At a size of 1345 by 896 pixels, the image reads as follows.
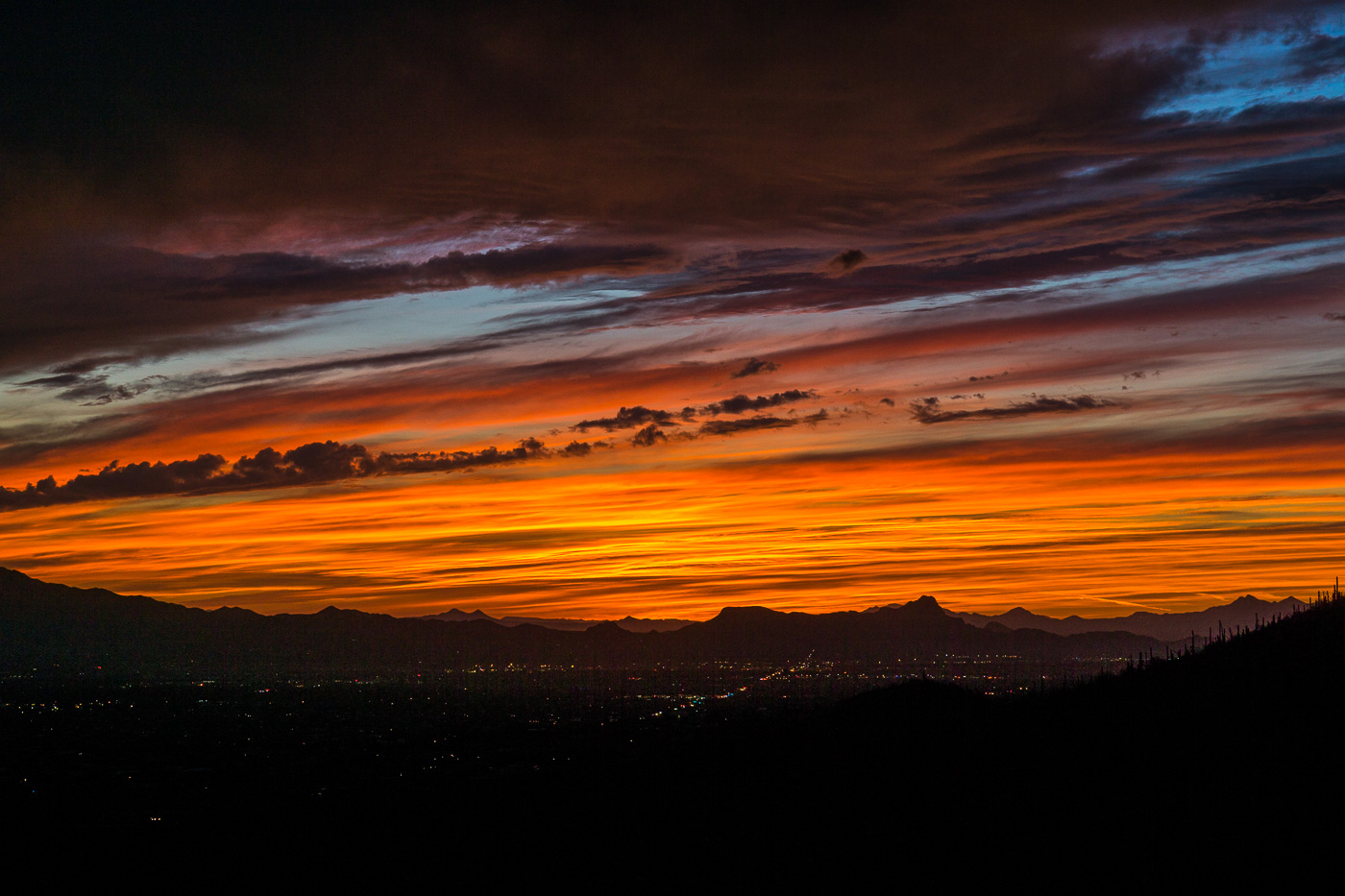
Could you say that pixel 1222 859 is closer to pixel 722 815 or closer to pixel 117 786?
pixel 722 815

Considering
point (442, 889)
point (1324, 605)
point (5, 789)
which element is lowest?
point (5, 789)

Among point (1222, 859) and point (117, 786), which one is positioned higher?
point (1222, 859)

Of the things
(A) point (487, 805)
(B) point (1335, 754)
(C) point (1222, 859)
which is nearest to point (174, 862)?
(A) point (487, 805)

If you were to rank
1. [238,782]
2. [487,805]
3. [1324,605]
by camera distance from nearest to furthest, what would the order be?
[487,805]
[1324,605]
[238,782]

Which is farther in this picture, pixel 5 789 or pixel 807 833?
pixel 5 789

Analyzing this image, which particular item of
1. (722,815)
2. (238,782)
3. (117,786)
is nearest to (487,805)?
(722,815)

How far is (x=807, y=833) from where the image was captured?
3962 inches

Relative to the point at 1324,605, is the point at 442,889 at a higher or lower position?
lower

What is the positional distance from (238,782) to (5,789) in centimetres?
4058

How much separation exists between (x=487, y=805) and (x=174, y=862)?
37.9m

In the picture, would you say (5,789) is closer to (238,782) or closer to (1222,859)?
(238,782)

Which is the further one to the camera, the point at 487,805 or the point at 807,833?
the point at 487,805

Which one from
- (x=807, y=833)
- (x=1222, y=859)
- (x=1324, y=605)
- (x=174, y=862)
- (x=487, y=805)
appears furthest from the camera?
(x=1324, y=605)

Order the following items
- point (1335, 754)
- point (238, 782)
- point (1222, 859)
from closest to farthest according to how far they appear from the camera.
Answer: point (1222, 859) → point (1335, 754) → point (238, 782)
